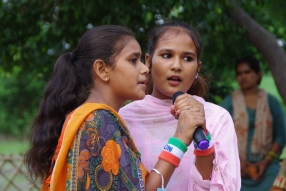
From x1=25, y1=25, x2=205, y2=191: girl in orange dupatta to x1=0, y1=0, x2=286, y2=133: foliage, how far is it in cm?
235

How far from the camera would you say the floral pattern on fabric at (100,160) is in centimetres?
205

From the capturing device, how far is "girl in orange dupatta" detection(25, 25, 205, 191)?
6.76ft

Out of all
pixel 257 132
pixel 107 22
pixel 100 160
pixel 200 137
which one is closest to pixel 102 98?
pixel 100 160

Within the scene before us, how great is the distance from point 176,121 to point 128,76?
1.62ft

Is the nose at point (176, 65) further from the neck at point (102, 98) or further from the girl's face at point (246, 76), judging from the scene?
the girl's face at point (246, 76)

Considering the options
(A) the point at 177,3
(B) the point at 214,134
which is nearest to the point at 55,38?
(A) the point at 177,3

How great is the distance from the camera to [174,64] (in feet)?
8.49

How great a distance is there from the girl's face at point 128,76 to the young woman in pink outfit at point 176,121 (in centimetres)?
17

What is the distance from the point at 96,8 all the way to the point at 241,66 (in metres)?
1.56

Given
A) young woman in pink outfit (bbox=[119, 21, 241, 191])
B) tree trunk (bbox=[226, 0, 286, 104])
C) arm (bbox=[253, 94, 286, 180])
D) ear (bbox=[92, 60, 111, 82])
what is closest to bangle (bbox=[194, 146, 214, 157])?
young woman in pink outfit (bbox=[119, 21, 241, 191])

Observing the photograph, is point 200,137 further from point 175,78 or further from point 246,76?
point 246,76

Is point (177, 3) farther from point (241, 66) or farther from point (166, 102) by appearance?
point (166, 102)

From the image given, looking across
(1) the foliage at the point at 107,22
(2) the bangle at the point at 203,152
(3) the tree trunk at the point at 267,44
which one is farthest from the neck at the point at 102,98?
(3) the tree trunk at the point at 267,44

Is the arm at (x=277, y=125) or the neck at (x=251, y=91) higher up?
the neck at (x=251, y=91)
